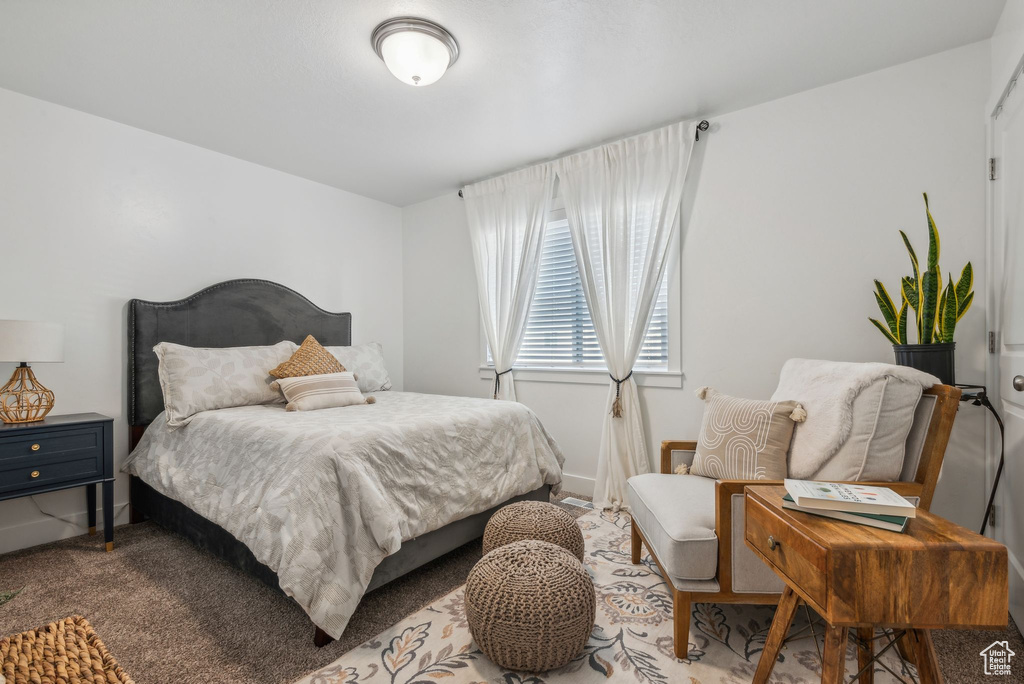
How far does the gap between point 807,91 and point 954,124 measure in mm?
705

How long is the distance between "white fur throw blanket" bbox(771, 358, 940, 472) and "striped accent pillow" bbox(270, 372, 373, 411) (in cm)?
245

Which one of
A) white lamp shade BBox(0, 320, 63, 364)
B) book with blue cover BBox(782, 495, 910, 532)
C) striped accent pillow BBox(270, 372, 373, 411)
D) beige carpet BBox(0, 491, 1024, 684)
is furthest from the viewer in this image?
striped accent pillow BBox(270, 372, 373, 411)

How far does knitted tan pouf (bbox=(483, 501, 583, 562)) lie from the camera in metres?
2.10

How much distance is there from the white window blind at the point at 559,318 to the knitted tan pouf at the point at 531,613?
2.09m

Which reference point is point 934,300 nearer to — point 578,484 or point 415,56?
point 578,484

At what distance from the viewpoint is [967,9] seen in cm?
207

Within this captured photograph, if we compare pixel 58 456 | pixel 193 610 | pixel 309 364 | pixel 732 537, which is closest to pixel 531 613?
pixel 732 537

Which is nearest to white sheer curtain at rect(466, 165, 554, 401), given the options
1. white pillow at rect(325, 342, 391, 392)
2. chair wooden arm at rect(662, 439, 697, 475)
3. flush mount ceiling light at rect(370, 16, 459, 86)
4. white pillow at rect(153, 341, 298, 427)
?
white pillow at rect(325, 342, 391, 392)

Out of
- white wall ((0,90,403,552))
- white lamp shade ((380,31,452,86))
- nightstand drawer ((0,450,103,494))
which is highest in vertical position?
white lamp shade ((380,31,452,86))

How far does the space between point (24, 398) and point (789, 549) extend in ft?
12.0

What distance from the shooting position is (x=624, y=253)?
3.29m

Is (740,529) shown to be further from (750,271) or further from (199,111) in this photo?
(199,111)

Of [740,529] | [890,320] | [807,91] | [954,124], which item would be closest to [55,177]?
[740,529]

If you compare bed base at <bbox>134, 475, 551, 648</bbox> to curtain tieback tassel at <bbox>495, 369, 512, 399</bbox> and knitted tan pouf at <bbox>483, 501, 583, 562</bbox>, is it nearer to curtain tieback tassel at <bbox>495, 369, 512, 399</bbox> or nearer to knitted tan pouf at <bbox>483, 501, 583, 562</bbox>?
knitted tan pouf at <bbox>483, 501, 583, 562</bbox>
